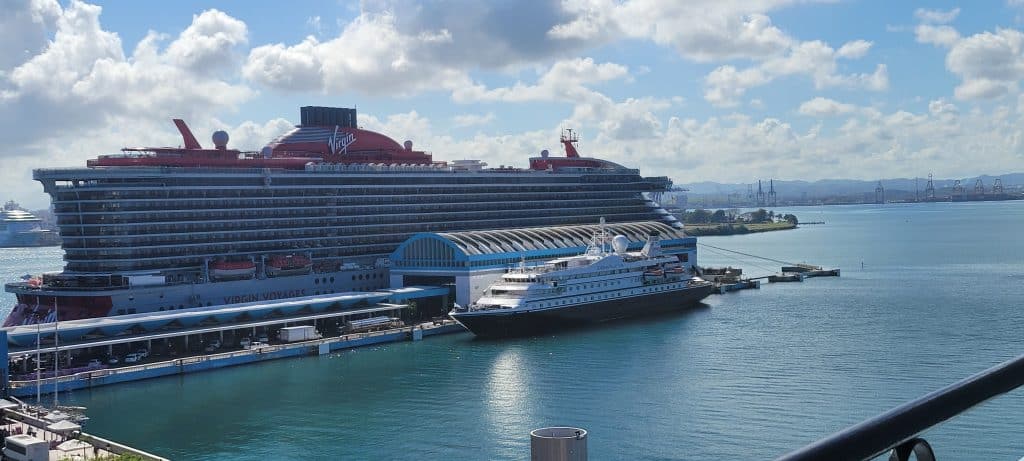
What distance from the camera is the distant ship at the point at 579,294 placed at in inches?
2442

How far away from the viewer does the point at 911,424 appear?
2674 millimetres

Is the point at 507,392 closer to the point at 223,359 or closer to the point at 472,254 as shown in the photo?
the point at 223,359

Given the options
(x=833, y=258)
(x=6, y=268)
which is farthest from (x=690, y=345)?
(x=6, y=268)

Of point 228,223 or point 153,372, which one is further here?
point 228,223

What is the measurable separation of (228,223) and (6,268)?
3931 inches

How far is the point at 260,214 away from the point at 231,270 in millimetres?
5407

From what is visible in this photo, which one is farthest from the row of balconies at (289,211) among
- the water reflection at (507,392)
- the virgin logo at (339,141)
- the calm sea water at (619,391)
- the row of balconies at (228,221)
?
the water reflection at (507,392)

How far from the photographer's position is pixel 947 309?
67.4 meters

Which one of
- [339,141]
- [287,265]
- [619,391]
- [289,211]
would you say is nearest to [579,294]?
[287,265]

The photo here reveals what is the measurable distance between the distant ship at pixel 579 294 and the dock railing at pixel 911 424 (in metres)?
58.7

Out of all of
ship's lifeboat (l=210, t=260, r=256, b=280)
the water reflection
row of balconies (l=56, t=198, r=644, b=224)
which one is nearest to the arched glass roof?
row of balconies (l=56, t=198, r=644, b=224)

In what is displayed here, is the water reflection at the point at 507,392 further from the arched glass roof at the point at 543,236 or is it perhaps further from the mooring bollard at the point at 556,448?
the mooring bollard at the point at 556,448

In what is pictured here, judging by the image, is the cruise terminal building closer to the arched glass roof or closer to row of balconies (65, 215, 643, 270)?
the arched glass roof

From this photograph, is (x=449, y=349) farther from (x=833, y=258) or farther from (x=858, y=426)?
(x=833, y=258)
